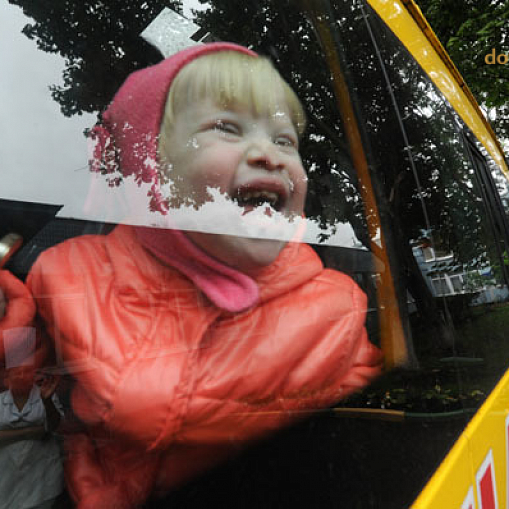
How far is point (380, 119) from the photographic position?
131 centimetres

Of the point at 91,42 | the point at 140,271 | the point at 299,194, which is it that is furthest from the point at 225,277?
the point at 91,42

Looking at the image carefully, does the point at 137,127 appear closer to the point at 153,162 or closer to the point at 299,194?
the point at 153,162

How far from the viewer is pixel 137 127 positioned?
2.77 feet

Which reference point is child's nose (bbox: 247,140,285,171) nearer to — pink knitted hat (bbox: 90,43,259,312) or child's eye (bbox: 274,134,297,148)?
child's eye (bbox: 274,134,297,148)

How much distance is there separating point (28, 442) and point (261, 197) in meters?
0.57

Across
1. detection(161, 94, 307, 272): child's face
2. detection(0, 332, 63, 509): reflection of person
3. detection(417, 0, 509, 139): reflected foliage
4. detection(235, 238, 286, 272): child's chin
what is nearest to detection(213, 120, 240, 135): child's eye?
detection(161, 94, 307, 272): child's face

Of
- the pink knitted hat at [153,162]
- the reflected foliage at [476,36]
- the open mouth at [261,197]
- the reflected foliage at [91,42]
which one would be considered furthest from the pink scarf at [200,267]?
the reflected foliage at [476,36]

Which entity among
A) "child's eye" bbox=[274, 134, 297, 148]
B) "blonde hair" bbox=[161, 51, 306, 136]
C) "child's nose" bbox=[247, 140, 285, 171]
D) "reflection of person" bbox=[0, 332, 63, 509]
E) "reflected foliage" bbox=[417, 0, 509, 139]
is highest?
"reflected foliage" bbox=[417, 0, 509, 139]

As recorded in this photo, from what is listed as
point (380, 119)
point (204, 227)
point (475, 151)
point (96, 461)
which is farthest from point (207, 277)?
point (475, 151)

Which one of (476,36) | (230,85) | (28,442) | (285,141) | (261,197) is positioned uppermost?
(476,36)

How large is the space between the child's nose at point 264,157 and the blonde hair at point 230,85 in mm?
70

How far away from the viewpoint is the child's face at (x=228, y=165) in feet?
2.80

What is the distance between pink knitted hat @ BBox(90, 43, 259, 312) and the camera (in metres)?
0.82

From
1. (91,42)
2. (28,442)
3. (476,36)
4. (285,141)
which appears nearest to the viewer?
(28,442)
